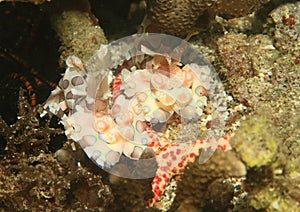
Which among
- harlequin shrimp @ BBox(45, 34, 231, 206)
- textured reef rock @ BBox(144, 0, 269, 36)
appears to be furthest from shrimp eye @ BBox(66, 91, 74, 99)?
textured reef rock @ BBox(144, 0, 269, 36)

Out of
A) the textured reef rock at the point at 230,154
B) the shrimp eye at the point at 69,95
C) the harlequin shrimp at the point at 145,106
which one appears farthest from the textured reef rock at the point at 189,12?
the shrimp eye at the point at 69,95

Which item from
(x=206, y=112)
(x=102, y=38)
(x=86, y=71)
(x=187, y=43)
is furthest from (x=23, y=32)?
(x=206, y=112)

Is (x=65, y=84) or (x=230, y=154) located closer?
(x=230, y=154)

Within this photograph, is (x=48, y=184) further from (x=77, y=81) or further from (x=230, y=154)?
(x=230, y=154)

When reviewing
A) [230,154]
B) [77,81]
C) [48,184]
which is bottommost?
[48,184]

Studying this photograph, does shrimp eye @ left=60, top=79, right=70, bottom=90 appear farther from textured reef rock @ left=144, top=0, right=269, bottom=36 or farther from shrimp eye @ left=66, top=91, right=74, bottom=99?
textured reef rock @ left=144, top=0, right=269, bottom=36

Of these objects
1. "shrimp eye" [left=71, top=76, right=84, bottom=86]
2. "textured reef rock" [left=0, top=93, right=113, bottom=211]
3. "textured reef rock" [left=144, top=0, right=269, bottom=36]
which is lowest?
"textured reef rock" [left=0, top=93, right=113, bottom=211]

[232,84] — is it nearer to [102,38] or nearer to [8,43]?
[102,38]

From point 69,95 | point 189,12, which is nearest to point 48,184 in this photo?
point 69,95
